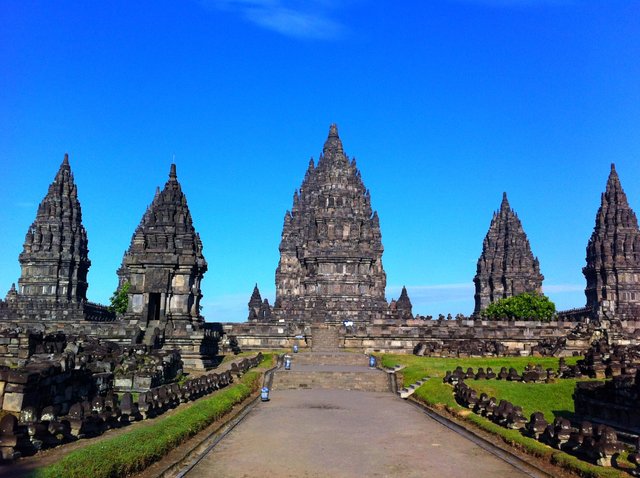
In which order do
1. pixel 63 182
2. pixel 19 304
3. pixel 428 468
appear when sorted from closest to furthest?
pixel 428 468 < pixel 19 304 < pixel 63 182

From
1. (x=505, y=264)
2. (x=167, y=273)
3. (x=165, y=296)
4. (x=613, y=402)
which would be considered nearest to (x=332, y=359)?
(x=165, y=296)

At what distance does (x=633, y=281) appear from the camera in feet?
260

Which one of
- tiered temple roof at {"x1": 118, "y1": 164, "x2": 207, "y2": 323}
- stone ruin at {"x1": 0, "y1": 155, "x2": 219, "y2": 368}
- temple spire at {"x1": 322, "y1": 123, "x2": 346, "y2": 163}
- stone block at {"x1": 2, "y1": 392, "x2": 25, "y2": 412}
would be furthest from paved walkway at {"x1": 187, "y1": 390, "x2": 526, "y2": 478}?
temple spire at {"x1": 322, "y1": 123, "x2": 346, "y2": 163}

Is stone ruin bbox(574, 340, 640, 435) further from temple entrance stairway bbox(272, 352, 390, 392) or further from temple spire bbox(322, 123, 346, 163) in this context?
temple spire bbox(322, 123, 346, 163)

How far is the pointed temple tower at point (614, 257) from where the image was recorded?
259ft

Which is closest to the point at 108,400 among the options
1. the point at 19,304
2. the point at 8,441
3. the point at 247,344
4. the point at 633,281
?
the point at 8,441

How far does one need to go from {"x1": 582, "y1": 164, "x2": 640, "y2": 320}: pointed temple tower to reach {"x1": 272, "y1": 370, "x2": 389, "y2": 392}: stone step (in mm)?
58684

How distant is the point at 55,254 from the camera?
6975cm

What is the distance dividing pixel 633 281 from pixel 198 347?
6427 centimetres

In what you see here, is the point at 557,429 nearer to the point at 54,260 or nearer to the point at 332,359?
the point at 332,359

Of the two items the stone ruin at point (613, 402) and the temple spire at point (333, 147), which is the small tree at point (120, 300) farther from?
the stone ruin at point (613, 402)

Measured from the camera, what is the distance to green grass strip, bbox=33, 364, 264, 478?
9.59 meters

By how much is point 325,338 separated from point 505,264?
5614cm

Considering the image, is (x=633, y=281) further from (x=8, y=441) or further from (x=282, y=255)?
(x=8, y=441)
